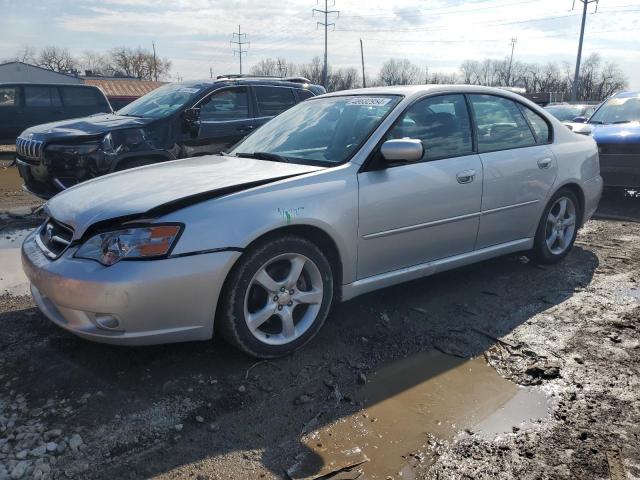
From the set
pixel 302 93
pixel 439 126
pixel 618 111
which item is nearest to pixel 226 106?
pixel 302 93

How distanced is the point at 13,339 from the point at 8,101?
13.5m

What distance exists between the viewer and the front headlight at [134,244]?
2811 mm

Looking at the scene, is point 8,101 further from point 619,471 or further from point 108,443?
point 619,471

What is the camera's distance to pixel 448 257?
4098 millimetres

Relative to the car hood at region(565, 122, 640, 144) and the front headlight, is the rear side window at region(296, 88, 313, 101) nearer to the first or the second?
the car hood at region(565, 122, 640, 144)

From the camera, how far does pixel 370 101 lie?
4.08 m

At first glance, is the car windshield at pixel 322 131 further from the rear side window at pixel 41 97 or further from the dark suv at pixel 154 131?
the rear side window at pixel 41 97

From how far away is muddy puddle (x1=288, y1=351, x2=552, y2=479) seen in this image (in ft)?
7.95

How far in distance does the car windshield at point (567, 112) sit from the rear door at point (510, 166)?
31.7 ft

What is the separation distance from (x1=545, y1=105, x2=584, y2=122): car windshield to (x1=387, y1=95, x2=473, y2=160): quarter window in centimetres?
1045

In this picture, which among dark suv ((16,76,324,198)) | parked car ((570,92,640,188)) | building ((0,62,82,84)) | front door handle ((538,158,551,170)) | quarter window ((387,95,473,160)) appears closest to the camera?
quarter window ((387,95,473,160))

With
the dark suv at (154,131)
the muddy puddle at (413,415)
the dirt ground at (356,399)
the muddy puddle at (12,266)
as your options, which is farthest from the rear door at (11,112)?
the muddy puddle at (413,415)

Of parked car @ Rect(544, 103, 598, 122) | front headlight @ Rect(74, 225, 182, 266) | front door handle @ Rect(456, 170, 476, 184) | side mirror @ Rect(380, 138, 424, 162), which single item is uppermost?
side mirror @ Rect(380, 138, 424, 162)

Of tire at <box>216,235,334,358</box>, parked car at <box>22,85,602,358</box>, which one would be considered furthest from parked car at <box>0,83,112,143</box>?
tire at <box>216,235,334,358</box>
